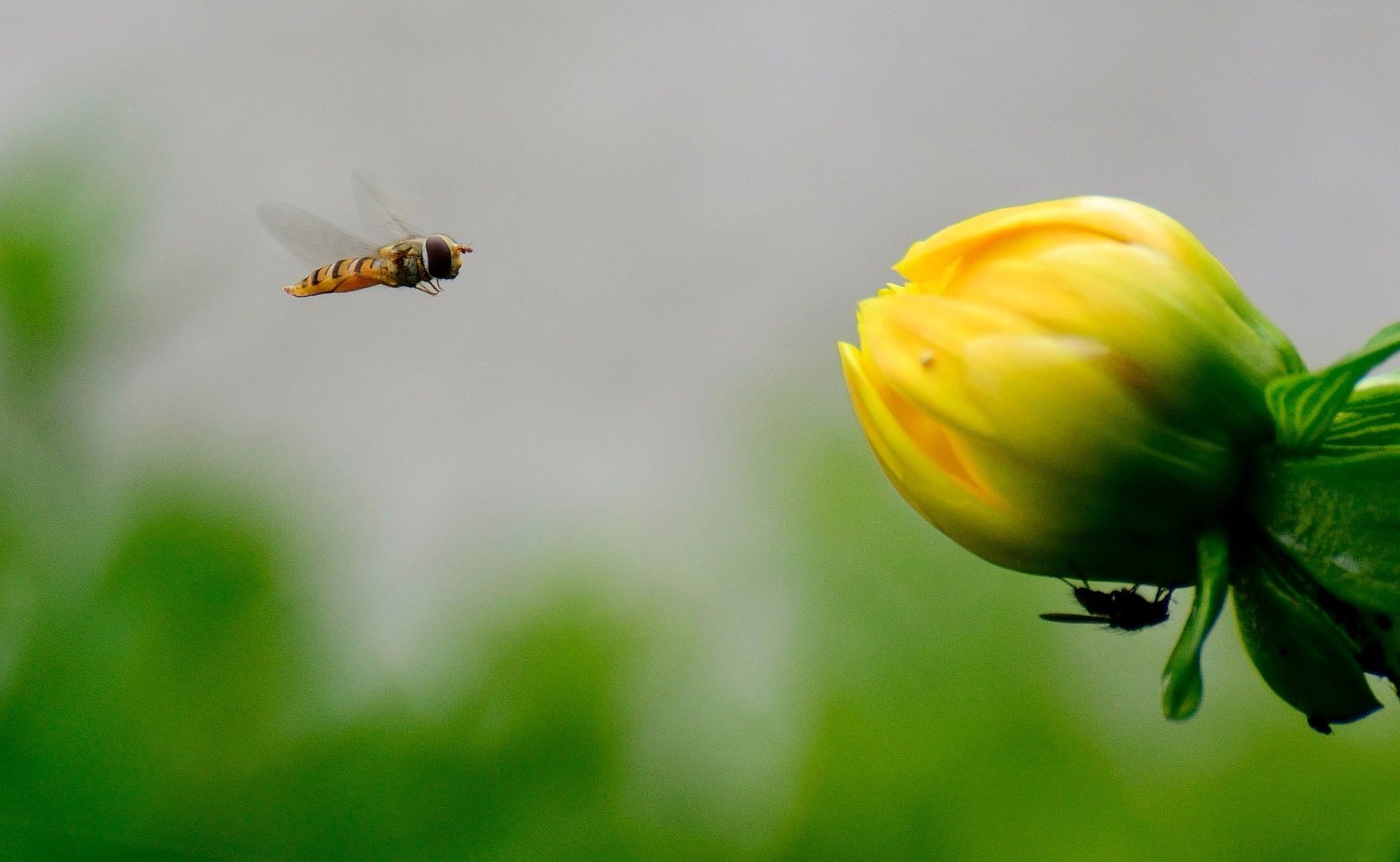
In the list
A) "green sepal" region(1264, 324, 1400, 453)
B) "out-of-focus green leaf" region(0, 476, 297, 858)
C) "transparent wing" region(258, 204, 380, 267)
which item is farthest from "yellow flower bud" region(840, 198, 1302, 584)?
"out-of-focus green leaf" region(0, 476, 297, 858)

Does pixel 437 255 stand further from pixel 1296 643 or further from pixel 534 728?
pixel 534 728

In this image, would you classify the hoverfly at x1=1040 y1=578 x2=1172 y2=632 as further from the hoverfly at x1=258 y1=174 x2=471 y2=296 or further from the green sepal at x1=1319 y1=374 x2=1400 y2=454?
the hoverfly at x1=258 y1=174 x2=471 y2=296

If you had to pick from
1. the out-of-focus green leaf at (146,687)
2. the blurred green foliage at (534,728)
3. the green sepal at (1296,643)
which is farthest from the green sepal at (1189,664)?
the out-of-focus green leaf at (146,687)

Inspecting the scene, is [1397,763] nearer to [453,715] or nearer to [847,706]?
[847,706]

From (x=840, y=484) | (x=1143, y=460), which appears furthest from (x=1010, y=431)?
(x=840, y=484)

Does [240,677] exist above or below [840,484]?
below

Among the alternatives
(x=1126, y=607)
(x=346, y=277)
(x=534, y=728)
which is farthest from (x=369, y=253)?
(x=534, y=728)

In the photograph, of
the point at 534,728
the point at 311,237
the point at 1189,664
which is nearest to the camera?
the point at 1189,664
